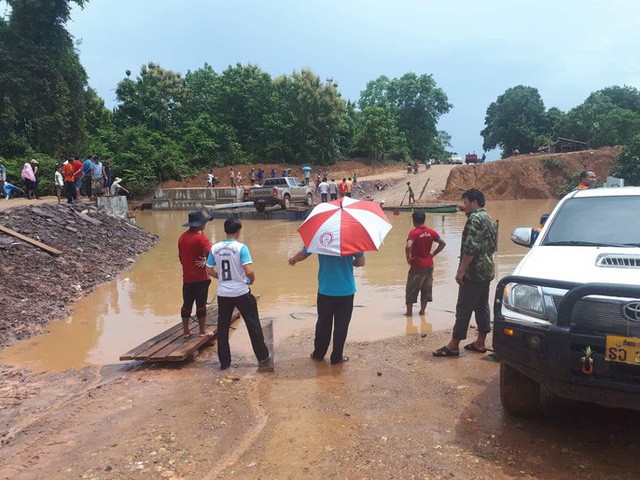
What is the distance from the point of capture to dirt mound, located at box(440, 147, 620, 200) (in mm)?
41969

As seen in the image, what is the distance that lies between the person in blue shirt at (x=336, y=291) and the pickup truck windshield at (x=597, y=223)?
202cm

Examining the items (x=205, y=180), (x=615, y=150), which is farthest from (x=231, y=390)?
(x=615, y=150)

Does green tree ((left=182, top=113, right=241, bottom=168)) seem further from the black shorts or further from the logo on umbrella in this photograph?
the logo on umbrella

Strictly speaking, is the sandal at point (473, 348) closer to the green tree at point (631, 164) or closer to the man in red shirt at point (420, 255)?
the man in red shirt at point (420, 255)

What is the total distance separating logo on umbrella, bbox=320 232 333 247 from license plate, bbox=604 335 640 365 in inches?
111

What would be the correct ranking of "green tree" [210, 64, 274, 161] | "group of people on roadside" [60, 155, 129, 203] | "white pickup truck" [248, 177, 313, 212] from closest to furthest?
"group of people on roadside" [60, 155, 129, 203], "white pickup truck" [248, 177, 313, 212], "green tree" [210, 64, 274, 161]

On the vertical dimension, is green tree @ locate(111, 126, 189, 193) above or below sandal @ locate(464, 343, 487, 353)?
above

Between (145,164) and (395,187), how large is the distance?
2054 cm

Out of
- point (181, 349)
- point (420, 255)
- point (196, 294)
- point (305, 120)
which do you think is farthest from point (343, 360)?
point (305, 120)

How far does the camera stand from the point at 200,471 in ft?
12.0

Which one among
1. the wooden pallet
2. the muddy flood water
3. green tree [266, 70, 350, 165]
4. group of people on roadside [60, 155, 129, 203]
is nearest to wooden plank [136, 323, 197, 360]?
the wooden pallet

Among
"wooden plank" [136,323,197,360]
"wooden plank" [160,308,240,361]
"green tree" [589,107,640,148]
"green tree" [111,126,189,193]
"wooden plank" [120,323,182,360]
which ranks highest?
"green tree" [589,107,640,148]

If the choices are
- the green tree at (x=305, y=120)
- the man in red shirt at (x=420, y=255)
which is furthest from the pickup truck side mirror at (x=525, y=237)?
the green tree at (x=305, y=120)

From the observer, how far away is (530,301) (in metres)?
3.72
